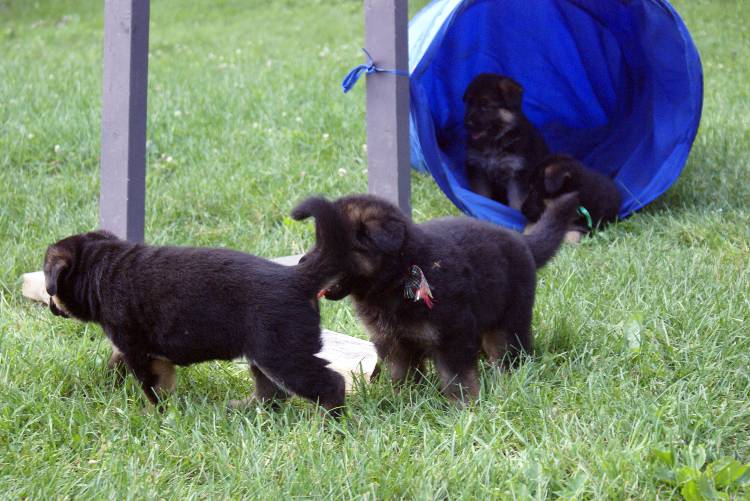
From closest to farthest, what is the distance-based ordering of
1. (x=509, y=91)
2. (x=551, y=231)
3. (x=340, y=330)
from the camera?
1. (x=551, y=231)
2. (x=340, y=330)
3. (x=509, y=91)

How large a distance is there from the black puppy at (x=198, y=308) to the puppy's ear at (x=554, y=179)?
2.89m

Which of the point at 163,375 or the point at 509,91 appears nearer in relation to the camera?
the point at 163,375

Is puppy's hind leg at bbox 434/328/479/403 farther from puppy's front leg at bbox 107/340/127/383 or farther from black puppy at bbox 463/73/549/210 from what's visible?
black puppy at bbox 463/73/549/210

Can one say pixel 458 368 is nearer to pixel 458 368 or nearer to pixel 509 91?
pixel 458 368

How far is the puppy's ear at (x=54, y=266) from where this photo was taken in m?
3.57

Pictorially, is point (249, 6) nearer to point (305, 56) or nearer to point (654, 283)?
point (305, 56)

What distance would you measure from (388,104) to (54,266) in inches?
75.9

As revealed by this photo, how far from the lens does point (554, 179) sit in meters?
5.98

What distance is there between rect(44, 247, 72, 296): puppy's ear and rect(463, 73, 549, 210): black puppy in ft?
12.0

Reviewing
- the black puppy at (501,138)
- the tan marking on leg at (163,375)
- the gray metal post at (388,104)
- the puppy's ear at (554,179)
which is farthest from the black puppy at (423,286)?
the black puppy at (501,138)

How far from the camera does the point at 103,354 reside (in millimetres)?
4004

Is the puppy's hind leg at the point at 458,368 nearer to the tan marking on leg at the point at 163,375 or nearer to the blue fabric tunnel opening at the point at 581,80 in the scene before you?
the tan marking on leg at the point at 163,375

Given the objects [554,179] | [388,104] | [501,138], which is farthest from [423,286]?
[501,138]

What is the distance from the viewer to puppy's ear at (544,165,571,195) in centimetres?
595
